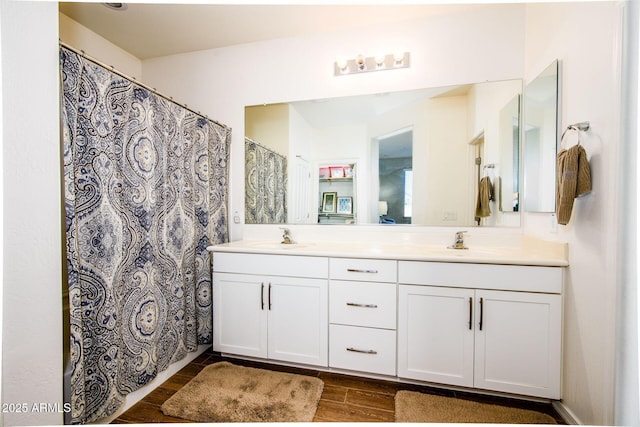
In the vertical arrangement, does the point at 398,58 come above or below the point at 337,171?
above

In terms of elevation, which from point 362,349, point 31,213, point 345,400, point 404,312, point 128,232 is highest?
point 31,213

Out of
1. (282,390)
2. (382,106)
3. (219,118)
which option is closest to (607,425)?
A: (282,390)

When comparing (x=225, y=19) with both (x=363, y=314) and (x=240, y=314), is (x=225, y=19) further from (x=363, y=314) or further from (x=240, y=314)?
(x=363, y=314)

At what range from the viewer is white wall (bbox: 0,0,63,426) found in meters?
0.89

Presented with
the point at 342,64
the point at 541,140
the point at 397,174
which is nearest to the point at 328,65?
the point at 342,64

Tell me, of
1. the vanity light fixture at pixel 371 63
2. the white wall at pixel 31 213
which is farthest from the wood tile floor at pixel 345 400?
the vanity light fixture at pixel 371 63

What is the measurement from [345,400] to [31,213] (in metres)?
1.67

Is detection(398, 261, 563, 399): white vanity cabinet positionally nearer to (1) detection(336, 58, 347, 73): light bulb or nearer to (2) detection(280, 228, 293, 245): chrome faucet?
(2) detection(280, 228, 293, 245): chrome faucet

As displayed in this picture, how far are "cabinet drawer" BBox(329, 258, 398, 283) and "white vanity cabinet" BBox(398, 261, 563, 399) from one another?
62mm

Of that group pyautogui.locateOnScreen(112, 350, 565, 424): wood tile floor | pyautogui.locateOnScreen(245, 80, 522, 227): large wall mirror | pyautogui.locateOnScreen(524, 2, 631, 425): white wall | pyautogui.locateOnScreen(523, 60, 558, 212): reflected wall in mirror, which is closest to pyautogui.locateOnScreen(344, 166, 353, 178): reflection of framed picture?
pyautogui.locateOnScreen(245, 80, 522, 227): large wall mirror

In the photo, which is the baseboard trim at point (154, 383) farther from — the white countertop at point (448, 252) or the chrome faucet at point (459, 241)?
the chrome faucet at point (459, 241)

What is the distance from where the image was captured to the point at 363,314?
1.64 m

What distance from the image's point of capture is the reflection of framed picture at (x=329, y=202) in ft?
7.06

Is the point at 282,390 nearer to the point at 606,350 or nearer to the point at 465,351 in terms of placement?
the point at 465,351
